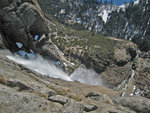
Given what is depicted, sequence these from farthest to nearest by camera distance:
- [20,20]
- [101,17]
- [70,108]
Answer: [101,17] → [20,20] → [70,108]

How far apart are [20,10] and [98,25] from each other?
141091mm

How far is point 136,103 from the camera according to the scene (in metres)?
13.3

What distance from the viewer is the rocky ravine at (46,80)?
27.2 feet

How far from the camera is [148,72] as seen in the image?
249 feet

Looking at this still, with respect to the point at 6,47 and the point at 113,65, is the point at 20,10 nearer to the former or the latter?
the point at 6,47

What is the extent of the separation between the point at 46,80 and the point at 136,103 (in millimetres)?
6898

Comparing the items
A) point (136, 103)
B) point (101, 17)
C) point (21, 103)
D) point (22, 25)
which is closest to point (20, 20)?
point (22, 25)

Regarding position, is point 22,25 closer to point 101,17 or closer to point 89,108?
point 89,108

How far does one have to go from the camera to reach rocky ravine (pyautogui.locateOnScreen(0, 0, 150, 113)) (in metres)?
8.30

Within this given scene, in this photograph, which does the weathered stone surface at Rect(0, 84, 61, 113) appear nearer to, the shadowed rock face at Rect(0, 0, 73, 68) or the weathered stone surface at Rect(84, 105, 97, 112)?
the weathered stone surface at Rect(84, 105, 97, 112)

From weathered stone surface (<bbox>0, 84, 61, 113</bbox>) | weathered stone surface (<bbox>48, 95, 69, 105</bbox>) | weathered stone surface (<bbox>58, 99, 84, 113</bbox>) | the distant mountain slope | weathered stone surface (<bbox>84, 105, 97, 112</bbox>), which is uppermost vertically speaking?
weathered stone surface (<bbox>0, 84, 61, 113</bbox>)

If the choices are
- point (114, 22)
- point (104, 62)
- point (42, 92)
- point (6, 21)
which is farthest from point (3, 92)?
point (114, 22)

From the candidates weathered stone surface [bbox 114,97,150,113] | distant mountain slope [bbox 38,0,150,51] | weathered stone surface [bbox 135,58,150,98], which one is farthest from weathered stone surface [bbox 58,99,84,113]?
distant mountain slope [bbox 38,0,150,51]

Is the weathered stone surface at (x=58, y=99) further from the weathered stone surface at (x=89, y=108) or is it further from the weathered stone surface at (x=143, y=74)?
the weathered stone surface at (x=143, y=74)
